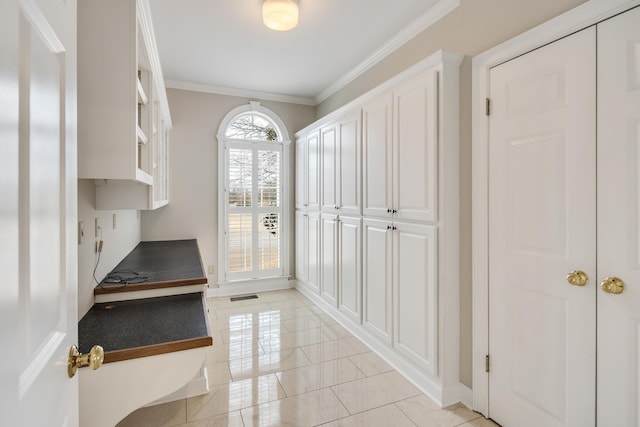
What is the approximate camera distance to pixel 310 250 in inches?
163

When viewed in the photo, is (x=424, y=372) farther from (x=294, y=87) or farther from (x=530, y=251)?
(x=294, y=87)

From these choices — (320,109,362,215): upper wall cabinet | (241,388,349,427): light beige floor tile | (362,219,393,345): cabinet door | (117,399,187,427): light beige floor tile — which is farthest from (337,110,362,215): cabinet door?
(117,399,187,427): light beige floor tile

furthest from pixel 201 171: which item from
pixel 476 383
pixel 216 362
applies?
pixel 476 383

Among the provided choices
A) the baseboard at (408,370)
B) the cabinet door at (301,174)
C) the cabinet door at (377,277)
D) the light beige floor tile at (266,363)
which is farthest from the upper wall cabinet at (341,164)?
the light beige floor tile at (266,363)

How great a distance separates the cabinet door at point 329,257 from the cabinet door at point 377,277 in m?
0.57

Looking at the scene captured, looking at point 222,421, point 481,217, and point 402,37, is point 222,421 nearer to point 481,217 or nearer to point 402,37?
point 481,217

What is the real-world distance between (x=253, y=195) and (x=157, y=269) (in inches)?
85.5

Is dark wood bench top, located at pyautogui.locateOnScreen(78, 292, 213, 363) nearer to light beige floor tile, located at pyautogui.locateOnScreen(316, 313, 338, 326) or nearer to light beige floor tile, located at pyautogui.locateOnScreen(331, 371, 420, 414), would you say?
light beige floor tile, located at pyautogui.locateOnScreen(331, 371, 420, 414)

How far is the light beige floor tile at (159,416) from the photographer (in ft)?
6.28

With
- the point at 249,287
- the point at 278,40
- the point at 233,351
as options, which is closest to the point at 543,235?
the point at 233,351

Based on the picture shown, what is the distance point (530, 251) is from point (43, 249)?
1.99m

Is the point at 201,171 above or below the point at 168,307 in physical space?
above

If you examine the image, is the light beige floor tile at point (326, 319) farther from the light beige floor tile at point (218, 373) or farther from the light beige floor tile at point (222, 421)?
the light beige floor tile at point (222, 421)

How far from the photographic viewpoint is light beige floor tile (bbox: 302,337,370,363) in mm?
2700
